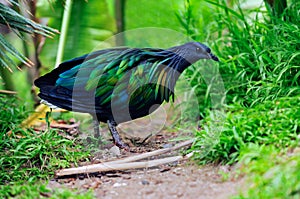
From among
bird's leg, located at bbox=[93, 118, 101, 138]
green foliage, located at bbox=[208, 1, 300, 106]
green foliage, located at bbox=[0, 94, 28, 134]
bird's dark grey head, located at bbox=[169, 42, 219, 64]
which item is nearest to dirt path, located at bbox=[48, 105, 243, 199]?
bird's leg, located at bbox=[93, 118, 101, 138]

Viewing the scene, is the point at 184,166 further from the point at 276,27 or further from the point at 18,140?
the point at 276,27

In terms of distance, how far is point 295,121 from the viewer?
168 inches

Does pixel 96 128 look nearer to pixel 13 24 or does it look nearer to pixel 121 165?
pixel 121 165

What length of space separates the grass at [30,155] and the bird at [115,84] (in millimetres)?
376

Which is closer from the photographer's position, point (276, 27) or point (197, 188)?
point (197, 188)

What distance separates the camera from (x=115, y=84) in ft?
15.7

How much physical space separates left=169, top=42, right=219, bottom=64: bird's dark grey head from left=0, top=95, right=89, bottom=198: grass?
1.32m

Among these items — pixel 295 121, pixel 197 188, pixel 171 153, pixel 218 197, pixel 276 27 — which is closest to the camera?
pixel 218 197

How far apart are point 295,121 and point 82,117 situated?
118 inches

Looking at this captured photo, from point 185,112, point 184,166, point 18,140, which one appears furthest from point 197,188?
point 185,112

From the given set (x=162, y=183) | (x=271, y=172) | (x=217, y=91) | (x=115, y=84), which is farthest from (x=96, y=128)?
(x=271, y=172)

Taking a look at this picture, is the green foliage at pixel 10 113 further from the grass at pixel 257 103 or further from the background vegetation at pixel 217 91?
the grass at pixel 257 103

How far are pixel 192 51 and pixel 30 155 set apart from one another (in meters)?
1.81

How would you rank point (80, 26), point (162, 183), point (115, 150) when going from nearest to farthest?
1. point (162, 183)
2. point (115, 150)
3. point (80, 26)
